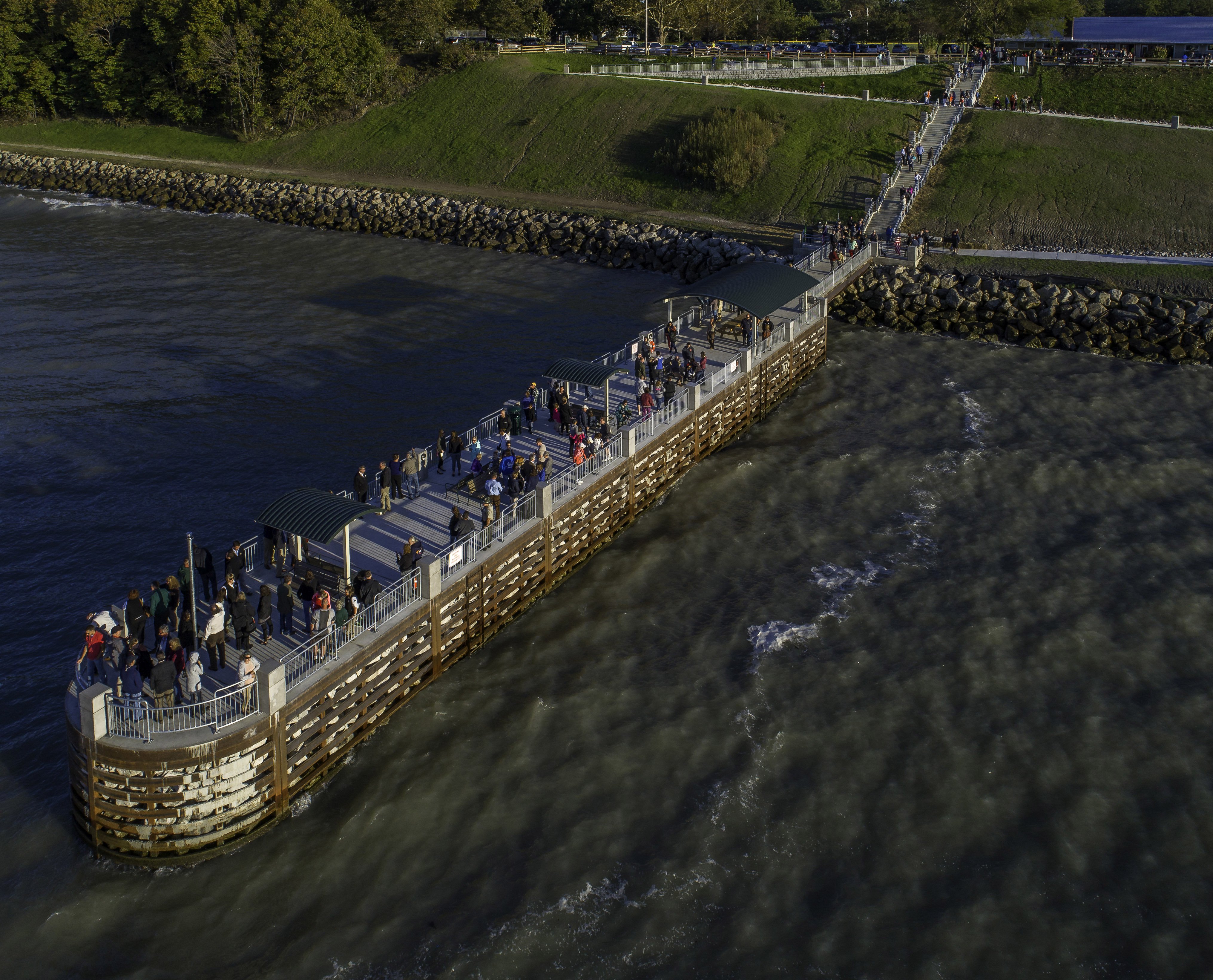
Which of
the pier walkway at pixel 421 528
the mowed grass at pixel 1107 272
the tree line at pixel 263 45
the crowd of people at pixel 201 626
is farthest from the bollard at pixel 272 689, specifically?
the tree line at pixel 263 45

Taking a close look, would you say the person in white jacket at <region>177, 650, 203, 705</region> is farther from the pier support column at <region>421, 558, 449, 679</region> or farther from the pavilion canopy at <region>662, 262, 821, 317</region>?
the pavilion canopy at <region>662, 262, 821, 317</region>

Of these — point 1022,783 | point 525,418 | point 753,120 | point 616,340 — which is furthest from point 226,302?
point 1022,783

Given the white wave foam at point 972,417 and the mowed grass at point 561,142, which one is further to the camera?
the mowed grass at point 561,142

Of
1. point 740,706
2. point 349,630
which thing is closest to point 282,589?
point 349,630

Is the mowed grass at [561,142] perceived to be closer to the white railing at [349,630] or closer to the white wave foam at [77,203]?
the white wave foam at [77,203]

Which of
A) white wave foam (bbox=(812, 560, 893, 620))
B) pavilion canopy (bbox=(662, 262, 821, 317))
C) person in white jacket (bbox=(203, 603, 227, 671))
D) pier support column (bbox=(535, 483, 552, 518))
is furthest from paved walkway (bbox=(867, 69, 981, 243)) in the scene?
person in white jacket (bbox=(203, 603, 227, 671))

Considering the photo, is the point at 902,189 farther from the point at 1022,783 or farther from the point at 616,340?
the point at 1022,783

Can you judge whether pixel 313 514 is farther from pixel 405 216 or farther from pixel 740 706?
pixel 405 216
